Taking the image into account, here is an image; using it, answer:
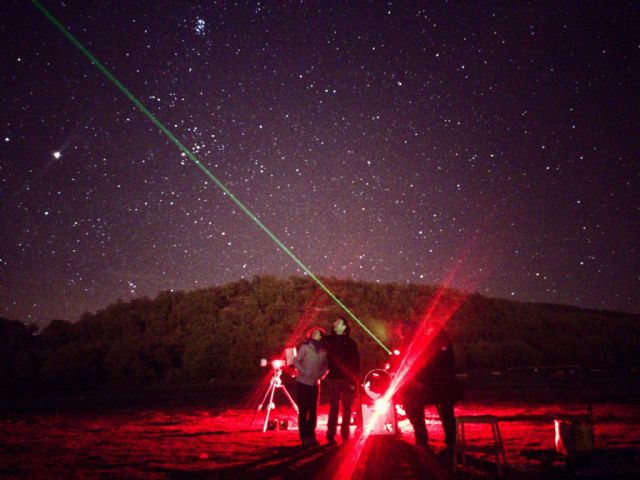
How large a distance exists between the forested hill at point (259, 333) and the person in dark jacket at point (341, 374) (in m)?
20.1

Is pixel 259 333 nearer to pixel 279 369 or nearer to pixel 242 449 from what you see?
pixel 279 369

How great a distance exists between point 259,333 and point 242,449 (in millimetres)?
29814

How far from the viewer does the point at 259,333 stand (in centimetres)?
3694

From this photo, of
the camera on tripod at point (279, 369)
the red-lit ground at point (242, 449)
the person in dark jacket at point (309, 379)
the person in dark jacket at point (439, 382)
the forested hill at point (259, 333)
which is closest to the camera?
the red-lit ground at point (242, 449)

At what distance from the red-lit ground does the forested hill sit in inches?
676

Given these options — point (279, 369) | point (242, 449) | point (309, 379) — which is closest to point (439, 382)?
point (309, 379)

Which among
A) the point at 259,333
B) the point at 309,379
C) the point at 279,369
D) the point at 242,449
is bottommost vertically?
the point at 242,449

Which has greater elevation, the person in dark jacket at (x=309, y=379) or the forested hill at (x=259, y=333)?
the forested hill at (x=259, y=333)

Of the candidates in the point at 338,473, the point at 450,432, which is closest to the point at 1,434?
the point at 338,473

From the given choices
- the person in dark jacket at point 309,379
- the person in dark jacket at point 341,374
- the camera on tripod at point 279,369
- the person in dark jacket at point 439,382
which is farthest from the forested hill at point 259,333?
the person in dark jacket at point 439,382

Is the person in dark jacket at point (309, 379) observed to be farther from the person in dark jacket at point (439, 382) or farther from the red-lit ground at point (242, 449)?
the person in dark jacket at point (439, 382)

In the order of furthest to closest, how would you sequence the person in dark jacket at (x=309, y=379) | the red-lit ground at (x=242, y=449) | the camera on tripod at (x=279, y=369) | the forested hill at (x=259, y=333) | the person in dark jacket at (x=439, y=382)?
the forested hill at (x=259, y=333)
the camera on tripod at (x=279, y=369)
the person in dark jacket at (x=309, y=379)
the person in dark jacket at (x=439, y=382)
the red-lit ground at (x=242, y=449)

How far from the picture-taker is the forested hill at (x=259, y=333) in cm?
3045

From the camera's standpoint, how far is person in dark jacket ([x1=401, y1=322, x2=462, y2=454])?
658 centimetres
